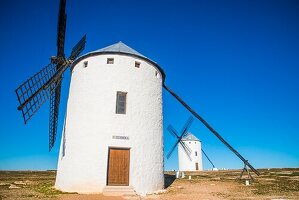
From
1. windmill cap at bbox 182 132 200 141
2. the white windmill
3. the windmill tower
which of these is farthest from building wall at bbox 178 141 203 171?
the white windmill

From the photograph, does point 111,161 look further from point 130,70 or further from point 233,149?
point 233,149

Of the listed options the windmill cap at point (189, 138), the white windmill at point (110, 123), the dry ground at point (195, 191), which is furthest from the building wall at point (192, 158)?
the white windmill at point (110, 123)

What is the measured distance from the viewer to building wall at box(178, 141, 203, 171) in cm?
5300

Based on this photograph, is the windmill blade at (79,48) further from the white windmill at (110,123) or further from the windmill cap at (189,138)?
the windmill cap at (189,138)

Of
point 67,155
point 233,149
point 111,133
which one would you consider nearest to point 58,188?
point 67,155

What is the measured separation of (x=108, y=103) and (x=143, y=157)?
3.96 meters

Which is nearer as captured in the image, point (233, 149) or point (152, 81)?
point (152, 81)

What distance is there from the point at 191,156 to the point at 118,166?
42.4m

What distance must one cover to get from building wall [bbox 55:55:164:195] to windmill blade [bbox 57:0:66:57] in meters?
3.22

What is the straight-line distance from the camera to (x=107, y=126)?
14.0m

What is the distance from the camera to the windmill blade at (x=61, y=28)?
1639cm

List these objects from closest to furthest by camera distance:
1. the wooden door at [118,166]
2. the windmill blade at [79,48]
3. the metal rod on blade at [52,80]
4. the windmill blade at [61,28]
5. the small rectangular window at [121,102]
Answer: the metal rod on blade at [52,80]
the wooden door at [118,166]
the small rectangular window at [121,102]
the windmill blade at [61,28]
the windmill blade at [79,48]

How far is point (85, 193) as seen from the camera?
1288 centimetres

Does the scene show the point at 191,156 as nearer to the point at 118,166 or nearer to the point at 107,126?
the point at 118,166
